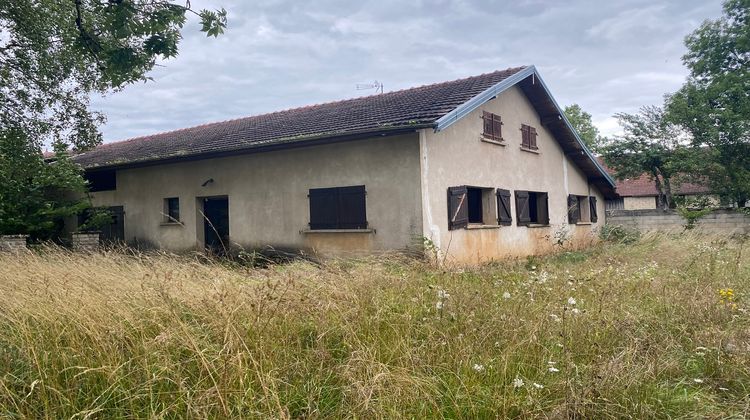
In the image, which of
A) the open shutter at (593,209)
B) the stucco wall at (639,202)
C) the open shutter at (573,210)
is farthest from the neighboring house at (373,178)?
the stucco wall at (639,202)

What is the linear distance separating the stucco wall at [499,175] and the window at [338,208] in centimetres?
148

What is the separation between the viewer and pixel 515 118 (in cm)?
1387

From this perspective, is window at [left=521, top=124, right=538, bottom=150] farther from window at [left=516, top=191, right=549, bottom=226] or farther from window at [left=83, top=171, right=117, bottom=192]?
window at [left=83, top=171, right=117, bottom=192]

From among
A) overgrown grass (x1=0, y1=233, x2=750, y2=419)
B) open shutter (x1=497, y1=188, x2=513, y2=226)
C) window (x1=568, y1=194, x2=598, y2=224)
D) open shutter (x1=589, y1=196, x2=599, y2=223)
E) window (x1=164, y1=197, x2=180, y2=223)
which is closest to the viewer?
overgrown grass (x1=0, y1=233, x2=750, y2=419)

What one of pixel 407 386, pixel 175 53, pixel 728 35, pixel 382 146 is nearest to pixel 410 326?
pixel 407 386

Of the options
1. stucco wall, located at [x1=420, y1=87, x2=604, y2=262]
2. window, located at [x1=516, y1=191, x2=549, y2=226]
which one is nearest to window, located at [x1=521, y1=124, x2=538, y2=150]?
stucco wall, located at [x1=420, y1=87, x2=604, y2=262]

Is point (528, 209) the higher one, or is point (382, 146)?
point (382, 146)

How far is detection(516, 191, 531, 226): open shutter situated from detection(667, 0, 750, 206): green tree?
9.66 meters

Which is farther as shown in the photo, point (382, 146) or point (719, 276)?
point (382, 146)

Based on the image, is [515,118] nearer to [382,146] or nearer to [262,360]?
[382,146]

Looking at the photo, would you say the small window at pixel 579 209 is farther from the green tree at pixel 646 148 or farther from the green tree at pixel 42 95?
the green tree at pixel 42 95

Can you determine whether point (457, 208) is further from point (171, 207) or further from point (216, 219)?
point (171, 207)

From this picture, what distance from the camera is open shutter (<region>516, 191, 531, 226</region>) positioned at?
44.3 ft

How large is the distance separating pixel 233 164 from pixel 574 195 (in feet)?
36.0
